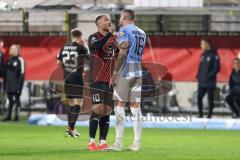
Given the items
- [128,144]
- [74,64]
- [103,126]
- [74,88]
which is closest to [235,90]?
[74,88]

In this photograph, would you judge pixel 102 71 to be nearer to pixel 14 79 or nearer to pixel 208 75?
pixel 208 75

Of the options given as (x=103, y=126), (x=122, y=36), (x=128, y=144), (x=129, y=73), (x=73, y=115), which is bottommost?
(x=128, y=144)

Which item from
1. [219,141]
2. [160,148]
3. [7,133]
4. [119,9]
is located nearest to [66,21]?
[119,9]

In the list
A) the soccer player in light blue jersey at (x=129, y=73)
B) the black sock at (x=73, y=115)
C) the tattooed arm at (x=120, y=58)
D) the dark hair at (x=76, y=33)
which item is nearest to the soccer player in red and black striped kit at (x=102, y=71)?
the soccer player in light blue jersey at (x=129, y=73)

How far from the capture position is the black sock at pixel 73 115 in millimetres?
20797

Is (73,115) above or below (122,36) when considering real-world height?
below

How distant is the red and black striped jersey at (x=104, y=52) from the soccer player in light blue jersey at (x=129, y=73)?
1.15 feet

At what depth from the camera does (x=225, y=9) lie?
2730 cm

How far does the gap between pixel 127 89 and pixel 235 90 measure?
42.7ft

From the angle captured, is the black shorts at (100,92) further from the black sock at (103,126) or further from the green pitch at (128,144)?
the green pitch at (128,144)

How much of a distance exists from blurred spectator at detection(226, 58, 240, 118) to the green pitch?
4356 millimetres

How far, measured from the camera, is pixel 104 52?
16391 millimetres

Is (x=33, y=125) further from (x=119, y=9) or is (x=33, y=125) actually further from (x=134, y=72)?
(x=134, y=72)

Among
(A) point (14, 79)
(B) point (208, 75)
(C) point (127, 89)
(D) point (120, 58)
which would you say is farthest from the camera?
(A) point (14, 79)
